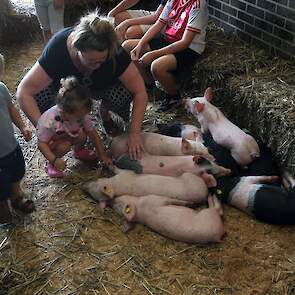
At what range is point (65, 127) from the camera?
2.75 metres

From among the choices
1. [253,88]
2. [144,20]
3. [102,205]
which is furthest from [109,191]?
[144,20]

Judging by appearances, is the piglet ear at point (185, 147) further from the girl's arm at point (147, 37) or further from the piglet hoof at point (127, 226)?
the girl's arm at point (147, 37)

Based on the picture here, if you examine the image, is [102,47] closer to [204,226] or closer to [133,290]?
[204,226]

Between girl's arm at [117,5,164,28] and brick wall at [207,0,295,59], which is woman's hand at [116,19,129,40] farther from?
brick wall at [207,0,295,59]

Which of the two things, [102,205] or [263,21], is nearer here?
[102,205]

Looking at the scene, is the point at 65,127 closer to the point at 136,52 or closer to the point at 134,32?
the point at 136,52

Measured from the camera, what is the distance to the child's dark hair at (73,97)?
8.32 feet

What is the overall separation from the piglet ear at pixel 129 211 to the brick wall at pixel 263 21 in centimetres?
168

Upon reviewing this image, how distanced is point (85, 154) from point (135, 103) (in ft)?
1.58

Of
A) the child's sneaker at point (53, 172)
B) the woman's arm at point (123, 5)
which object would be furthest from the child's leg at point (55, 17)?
the child's sneaker at point (53, 172)

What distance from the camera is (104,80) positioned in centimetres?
294

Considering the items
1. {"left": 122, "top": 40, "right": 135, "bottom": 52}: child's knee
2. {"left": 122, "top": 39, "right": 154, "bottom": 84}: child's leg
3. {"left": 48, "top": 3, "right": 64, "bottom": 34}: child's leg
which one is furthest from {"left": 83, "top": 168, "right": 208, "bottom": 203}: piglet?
{"left": 48, "top": 3, "right": 64, "bottom": 34}: child's leg

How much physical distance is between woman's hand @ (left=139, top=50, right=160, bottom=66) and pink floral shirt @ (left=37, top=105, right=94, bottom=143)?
100 cm

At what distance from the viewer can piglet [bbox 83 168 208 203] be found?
261cm
